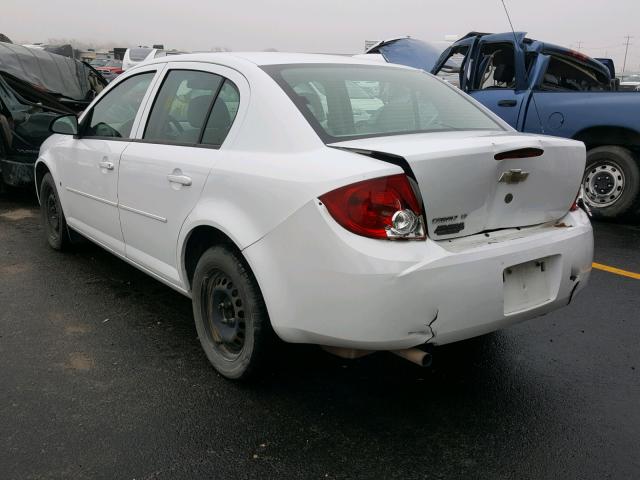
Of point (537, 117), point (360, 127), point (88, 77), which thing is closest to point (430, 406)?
point (360, 127)

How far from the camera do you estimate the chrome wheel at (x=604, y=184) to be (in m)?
6.34

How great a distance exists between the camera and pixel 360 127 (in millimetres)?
2760

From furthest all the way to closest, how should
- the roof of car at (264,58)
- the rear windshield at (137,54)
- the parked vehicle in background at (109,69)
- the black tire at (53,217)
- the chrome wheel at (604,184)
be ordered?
the parked vehicle in background at (109,69) → the rear windshield at (137,54) → the chrome wheel at (604,184) → the black tire at (53,217) → the roof of car at (264,58)

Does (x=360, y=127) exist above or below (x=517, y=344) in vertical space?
above

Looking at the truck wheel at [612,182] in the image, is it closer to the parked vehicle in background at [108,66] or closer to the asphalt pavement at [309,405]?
the asphalt pavement at [309,405]

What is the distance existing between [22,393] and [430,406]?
6.45 ft

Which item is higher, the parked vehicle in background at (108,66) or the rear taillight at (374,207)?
the rear taillight at (374,207)

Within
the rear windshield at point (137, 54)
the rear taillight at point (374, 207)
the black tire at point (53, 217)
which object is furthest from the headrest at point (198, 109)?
the rear windshield at point (137, 54)

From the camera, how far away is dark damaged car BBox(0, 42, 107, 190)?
6.69 meters

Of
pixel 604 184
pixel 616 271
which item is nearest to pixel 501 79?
pixel 604 184

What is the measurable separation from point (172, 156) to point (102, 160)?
94cm

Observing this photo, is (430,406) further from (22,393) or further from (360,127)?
(22,393)

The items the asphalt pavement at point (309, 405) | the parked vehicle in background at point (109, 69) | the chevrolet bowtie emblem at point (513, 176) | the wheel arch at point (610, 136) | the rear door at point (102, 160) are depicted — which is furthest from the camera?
the parked vehicle in background at point (109, 69)

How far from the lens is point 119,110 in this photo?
395 cm
